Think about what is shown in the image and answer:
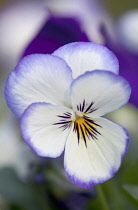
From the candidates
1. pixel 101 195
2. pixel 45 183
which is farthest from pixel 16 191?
pixel 101 195

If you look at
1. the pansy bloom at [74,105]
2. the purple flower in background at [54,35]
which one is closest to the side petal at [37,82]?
the pansy bloom at [74,105]

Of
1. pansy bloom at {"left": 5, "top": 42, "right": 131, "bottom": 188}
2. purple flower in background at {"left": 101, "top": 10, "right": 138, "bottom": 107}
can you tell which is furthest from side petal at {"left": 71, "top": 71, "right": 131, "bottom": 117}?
purple flower in background at {"left": 101, "top": 10, "right": 138, "bottom": 107}

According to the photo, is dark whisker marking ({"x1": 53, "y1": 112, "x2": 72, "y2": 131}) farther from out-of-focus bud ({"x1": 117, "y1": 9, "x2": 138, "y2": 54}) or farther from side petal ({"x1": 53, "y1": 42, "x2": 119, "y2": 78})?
out-of-focus bud ({"x1": 117, "y1": 9, "x2": 138, "y2": 54})

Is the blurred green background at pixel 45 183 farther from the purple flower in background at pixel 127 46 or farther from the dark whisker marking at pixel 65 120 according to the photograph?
the dark whisker marking at pixel 65 120

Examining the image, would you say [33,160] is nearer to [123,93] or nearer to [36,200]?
[36,200]

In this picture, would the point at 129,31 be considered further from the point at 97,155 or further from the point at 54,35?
the point at 97,155

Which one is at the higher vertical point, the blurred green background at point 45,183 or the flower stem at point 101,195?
the flower stem at point 101,195

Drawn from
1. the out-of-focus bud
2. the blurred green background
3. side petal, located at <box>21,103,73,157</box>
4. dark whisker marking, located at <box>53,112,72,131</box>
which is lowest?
the blurred green background

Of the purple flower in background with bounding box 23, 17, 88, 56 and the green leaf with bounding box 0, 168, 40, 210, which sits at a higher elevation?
the purple flower in background with bounding box 23, 17, 88, 56
